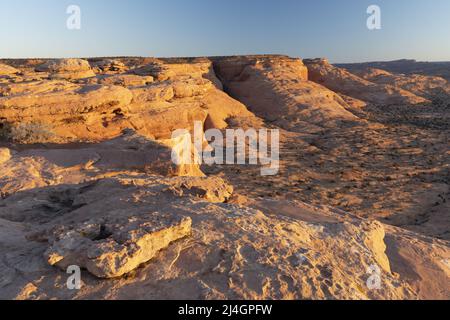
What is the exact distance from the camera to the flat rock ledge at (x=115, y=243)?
9.00 ft

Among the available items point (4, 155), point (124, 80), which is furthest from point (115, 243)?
point (124, 80)

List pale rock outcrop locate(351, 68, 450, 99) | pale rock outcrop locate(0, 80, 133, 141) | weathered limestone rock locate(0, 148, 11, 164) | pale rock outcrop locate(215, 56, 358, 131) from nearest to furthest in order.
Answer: weathered limestone rock locate(0, 148, 11, 164)
pale rock outcrop locate(0, 80, 133, 141)
pale rock outcrop locate(215, 56, 358, 131)
pale rock outcrop locate(351, 68, 450, 99)

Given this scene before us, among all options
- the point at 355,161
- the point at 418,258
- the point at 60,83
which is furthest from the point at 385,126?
the point at 418,258

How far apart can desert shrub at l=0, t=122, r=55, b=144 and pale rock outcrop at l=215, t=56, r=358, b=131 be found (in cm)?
1324

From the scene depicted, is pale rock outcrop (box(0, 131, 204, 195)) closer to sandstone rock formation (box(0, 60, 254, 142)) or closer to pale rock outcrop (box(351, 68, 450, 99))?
sandstone rock formation (box(0, 60, 254, 142))

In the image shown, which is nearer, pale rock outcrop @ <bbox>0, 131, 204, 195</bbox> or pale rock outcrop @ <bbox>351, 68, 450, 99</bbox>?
pale rock outcrop @ <bbox>0, 131, 204, 195</bbox>

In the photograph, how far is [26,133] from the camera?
31.2 ft

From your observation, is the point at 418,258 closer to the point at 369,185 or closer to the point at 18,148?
the point at 369,185

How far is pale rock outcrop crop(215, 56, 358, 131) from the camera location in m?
21.6

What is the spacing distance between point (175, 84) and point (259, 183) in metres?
6.78

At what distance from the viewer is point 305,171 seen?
12.8 m

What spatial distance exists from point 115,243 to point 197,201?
1.47 m

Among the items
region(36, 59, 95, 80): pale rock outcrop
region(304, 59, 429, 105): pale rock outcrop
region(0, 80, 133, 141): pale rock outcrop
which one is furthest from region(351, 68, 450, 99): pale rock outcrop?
region(0, 80, 133, 141): pale rock outcrop

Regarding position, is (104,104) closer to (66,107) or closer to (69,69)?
(66,107)
